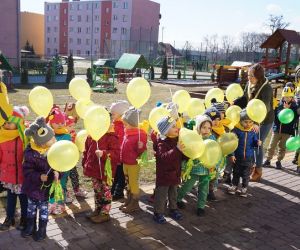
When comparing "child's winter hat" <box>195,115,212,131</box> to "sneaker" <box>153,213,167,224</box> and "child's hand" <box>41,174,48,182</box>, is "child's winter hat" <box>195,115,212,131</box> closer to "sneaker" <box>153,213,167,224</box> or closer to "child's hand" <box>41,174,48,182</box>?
"sneaker" <box>153,213,167,224</box>

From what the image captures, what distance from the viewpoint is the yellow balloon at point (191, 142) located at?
3889mm

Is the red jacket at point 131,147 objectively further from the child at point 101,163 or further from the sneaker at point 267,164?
the sneaker at point 267,164

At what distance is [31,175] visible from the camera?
3527 millimetres

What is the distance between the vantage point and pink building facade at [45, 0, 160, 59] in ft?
183

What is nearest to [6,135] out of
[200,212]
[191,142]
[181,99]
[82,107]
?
[82,107]

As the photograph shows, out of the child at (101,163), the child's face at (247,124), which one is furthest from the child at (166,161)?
the child's face at (247,124)

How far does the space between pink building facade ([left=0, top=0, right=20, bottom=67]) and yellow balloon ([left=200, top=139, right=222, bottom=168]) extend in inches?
853

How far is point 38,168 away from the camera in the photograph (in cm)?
354

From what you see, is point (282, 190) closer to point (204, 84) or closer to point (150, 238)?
point (150, 238)

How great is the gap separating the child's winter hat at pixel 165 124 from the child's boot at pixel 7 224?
1.93 meters

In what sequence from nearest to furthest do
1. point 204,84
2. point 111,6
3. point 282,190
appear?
point 282,190
point 204,84
point 111,6

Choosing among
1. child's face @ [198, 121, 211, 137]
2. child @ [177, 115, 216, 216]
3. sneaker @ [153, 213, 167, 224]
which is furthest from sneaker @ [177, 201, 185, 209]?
child's face @ [198, 121, 211, 137]

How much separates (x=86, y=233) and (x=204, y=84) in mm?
21558

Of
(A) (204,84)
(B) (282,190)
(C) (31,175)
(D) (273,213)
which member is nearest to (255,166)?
(B) (282,190)
